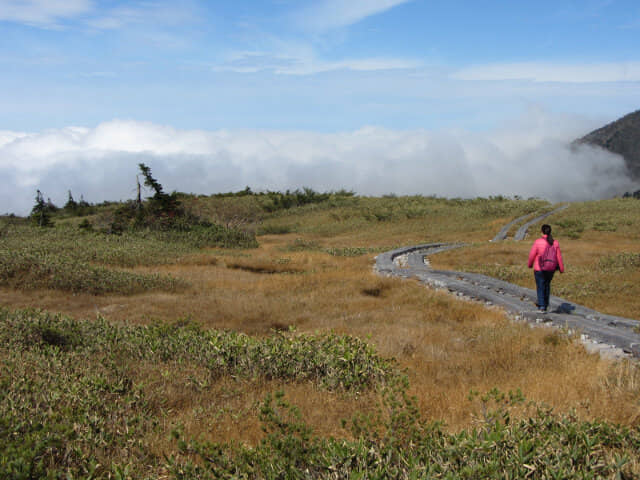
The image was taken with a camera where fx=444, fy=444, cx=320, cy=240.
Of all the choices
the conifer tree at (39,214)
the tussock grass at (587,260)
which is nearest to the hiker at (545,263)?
the tussock grass at (587,260)

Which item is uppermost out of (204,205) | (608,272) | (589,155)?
(589,155)

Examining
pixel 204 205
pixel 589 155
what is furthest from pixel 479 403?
pixel 589 155

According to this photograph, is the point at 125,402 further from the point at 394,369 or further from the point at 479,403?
the point at 479,403

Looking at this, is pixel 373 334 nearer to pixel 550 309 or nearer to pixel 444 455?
pixel 550 309

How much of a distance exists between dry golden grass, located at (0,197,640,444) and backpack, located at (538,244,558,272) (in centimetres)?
141

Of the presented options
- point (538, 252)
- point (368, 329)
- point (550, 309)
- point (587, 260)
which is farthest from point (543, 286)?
point (587, 260)

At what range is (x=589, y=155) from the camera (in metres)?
194

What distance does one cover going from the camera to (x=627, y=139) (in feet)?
575

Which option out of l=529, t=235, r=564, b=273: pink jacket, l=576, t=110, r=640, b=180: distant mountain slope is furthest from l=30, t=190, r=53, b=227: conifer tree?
l=576, t=110, r=640, b=180: distant mountain slope

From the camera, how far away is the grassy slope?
15.1 ft

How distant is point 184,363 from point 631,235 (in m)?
36.7

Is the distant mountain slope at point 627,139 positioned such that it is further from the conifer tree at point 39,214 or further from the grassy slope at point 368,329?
the conifer tree at point 39,214

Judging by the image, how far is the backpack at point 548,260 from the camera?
385 inches

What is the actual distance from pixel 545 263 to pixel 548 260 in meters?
0.10
